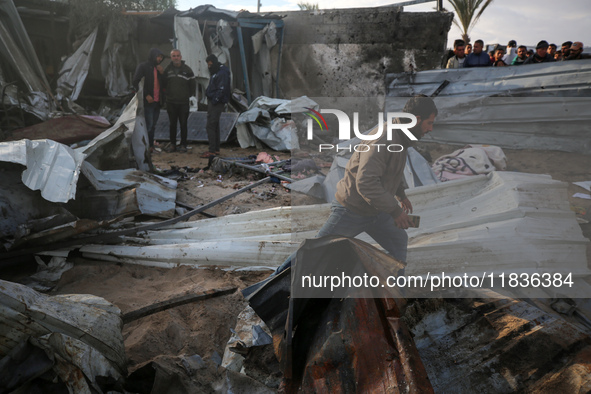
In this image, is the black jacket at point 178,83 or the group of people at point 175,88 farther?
the black jacket at point 178,83

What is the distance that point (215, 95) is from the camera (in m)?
7.46

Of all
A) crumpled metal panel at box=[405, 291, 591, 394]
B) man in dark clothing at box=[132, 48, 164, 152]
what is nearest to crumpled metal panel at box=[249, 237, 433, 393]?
crumpled metal panel at box=[405, 291, 591, 394]

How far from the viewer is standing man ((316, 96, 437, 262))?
2.33 metres

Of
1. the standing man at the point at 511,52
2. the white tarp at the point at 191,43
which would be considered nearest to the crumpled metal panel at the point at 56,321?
the white tarp at the point at 191,43

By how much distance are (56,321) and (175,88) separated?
6.54m

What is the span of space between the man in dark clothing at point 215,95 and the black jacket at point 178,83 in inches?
15.1

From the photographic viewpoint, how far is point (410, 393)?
127 centimetres

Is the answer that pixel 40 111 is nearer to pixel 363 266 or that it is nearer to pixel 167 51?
pixel 167 51

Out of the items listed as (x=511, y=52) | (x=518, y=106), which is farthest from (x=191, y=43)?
(x=511, y=52)

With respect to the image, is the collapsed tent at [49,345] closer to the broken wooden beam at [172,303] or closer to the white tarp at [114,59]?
the broken wooden beam at [172,303]

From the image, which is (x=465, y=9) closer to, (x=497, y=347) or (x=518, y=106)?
(x=518, y=106)

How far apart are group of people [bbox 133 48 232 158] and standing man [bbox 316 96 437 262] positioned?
5.20 m

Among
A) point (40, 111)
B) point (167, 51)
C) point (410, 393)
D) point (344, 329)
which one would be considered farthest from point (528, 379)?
point (167, 51)

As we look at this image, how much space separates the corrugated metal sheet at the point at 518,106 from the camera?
5750 mm
